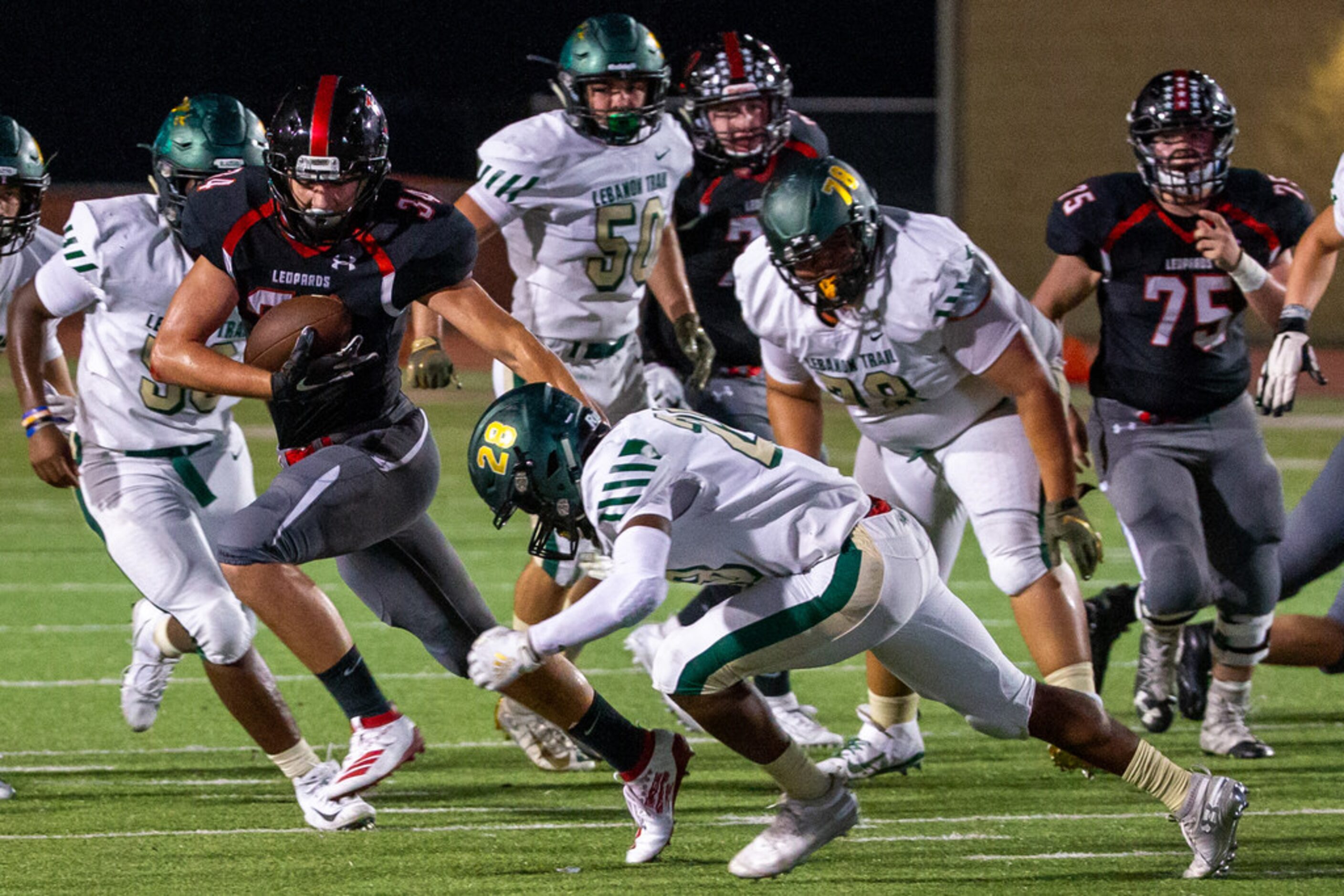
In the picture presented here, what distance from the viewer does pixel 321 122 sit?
12.4 ft

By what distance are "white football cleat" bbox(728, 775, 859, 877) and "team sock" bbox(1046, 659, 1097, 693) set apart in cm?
82

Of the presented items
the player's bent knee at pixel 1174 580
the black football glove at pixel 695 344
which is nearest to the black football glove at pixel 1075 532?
the player's bent knee at pixel 1174 580

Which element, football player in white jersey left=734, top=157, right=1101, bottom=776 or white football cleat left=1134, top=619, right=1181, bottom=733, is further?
white football cleat left=1134, top=619, right=1181, bottom=733

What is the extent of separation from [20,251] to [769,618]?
241 cm

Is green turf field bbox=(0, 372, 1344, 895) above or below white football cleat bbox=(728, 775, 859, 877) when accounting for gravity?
below

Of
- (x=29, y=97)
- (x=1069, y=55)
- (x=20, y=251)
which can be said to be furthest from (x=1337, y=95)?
(x=20, y=251)

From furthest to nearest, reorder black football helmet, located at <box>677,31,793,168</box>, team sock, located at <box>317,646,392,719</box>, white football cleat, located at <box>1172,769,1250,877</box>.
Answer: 1. black football helmet, located at <box>677,31,793,168</box>
2. team sock, located at <box>317,646,392,719</box>
3. white football cleat, located at <box>1172,769,1250,877</box>

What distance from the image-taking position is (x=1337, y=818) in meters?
4.01

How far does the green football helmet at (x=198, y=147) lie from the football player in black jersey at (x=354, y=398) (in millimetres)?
352

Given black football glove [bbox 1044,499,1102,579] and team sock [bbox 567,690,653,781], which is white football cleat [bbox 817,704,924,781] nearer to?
black football glove [bbox 1044,499,1102,579]

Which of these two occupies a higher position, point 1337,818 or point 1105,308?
point 1105,308

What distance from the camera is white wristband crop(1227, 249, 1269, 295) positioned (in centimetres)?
445

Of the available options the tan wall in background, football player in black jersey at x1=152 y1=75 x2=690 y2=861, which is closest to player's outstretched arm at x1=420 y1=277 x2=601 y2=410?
football player in black jersey at x1=152 y1=75 x2=690 y2=861

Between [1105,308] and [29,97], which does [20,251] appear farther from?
[29,97]
